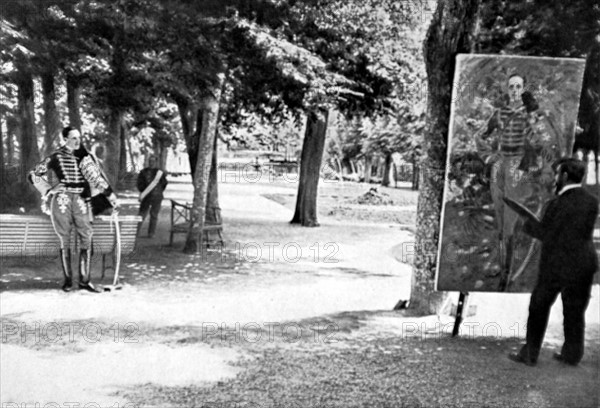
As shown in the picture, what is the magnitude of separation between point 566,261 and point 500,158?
68cm

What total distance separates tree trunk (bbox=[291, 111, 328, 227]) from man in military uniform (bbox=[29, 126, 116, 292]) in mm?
1030

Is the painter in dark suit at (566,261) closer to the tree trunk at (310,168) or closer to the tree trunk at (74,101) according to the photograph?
the tree trunk at (310,168)

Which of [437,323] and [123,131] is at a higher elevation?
[123,131]

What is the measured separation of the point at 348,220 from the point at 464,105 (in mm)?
1074

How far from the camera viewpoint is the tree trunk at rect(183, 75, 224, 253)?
10.3ft

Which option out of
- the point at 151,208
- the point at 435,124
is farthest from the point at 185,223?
the point at 435,124

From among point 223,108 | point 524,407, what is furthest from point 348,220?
point 524,407

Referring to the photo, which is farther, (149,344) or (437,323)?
(437,323)

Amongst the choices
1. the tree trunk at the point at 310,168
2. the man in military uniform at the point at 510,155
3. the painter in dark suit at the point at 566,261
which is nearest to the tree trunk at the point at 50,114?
the tree trunk at the point at 310,168

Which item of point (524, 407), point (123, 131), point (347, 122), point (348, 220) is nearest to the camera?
point (123, 131)

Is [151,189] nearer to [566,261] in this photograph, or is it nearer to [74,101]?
[74,101]

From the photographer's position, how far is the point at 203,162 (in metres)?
3.14

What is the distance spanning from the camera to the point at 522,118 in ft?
10.4

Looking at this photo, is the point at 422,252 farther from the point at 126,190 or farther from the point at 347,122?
the point at 126,190
